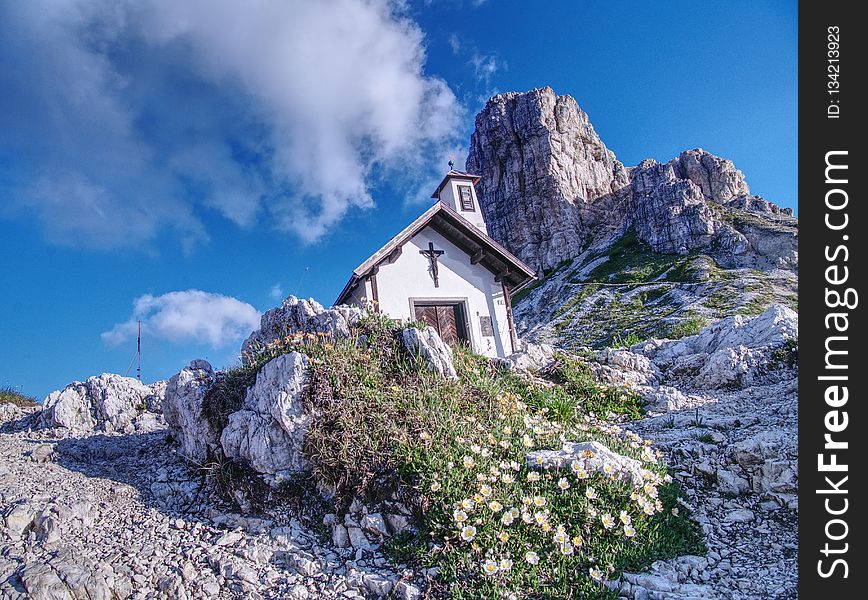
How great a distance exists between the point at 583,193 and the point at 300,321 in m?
83.2

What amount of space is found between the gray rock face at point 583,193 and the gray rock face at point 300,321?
54.7 metres

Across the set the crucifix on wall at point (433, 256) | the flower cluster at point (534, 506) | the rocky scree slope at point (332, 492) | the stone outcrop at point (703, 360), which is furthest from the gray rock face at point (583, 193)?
the flower cluster at point (534, 506)

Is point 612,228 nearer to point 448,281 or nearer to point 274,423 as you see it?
point 448,281

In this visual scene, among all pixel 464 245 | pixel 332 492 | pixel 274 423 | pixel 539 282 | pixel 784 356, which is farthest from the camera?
pixel 539 282

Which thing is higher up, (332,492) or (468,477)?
(468,477)

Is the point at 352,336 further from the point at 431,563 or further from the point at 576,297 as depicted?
the point at 576,297

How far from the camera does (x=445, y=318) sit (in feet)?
57.7

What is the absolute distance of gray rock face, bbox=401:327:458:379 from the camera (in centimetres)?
894

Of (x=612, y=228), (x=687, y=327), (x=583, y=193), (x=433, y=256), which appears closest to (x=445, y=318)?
(x=433, y=256)

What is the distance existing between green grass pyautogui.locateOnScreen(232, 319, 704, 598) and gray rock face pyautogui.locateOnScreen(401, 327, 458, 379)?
0.67 feet

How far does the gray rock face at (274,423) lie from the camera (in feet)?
23.4

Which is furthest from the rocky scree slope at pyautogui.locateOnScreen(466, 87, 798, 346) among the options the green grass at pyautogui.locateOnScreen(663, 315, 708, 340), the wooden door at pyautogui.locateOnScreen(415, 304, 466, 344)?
the wooden door at pyautogui.locateOnScreen(415, 304, 466, 344)

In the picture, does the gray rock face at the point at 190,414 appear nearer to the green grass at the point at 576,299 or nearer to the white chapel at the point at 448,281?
the white chapel at the point at 448,281

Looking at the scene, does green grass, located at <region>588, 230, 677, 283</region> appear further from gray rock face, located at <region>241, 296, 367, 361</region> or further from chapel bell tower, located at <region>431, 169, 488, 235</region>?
gray rock face, located at <region>241, 296, 367, 361</region>
